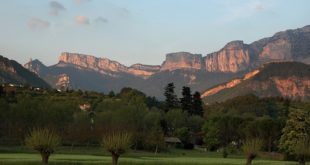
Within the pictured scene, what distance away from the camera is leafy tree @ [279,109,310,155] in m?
100

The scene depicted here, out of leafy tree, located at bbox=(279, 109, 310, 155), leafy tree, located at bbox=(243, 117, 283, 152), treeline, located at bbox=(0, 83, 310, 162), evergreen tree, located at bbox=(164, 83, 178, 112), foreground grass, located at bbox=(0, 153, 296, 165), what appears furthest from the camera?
evergreen tree, located at bbox=(164, 83, 178, 112)

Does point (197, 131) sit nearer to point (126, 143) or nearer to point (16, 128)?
point (16, 128)

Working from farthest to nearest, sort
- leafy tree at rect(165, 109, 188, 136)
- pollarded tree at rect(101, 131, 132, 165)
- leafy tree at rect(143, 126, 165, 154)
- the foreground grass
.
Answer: leafy tree at rect(165, 109, 188, 136)
leafy tree at rect(143, 126, 165, 154)
pollarded tree at rect(101, 131, 132, 165)
the foreground grass

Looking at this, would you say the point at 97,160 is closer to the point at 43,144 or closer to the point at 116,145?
the point at 116,145

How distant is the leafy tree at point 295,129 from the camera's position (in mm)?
100500

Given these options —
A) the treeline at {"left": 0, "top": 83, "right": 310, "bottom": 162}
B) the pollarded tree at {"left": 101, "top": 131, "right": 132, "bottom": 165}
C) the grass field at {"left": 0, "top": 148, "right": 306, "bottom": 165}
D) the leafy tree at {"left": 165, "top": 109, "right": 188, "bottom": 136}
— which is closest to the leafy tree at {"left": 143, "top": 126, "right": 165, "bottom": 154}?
the treeline at {"left": 0, "top": 83, "right": 310, "bottom": 162}

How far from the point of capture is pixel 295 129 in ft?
335

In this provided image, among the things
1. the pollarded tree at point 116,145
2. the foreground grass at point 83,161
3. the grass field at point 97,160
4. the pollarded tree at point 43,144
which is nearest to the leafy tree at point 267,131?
the grass field at point 97,160

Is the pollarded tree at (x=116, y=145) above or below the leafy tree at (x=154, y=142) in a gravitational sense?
above

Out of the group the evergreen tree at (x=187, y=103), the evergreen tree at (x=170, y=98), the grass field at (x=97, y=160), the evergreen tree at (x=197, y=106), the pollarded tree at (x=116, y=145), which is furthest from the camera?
the evergreen tree at (x=197, y=106)

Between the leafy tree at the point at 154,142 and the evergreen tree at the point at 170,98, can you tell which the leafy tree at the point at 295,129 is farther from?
the evergreen tree at the point at 170,98

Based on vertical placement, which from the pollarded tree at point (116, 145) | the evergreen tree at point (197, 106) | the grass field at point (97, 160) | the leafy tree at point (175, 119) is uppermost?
the evergreen tree at point (197, 106)

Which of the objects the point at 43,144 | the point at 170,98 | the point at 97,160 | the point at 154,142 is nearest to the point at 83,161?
the point at 97,160

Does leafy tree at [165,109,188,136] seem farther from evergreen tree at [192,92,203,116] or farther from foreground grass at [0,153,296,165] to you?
foreground grass at [0,153,296,165]
